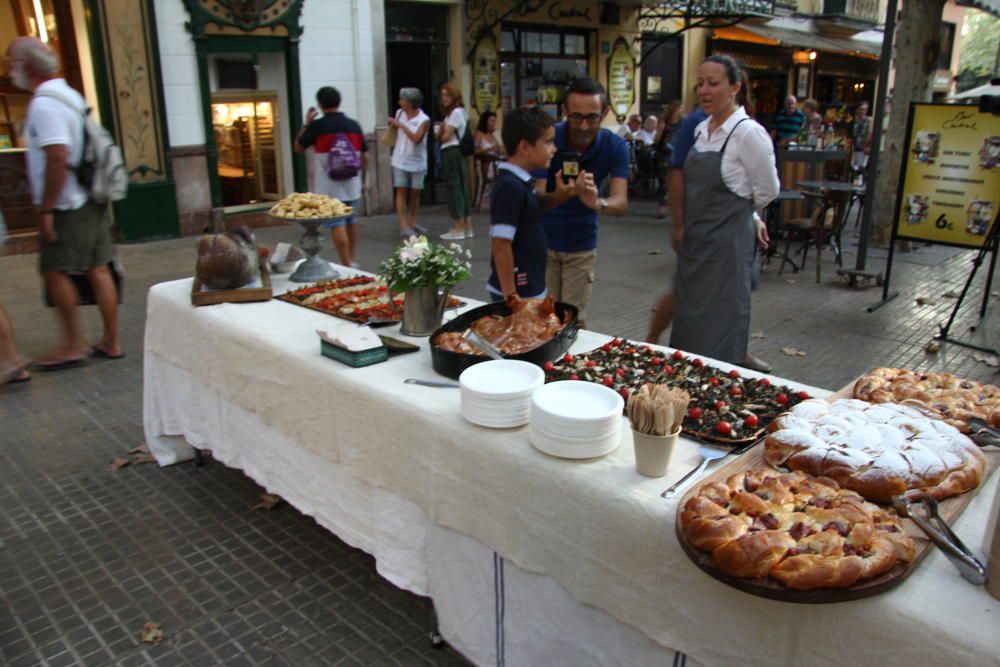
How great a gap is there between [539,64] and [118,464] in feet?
42.2

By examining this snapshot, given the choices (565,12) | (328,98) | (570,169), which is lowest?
(570,169)

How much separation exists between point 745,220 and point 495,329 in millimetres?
1781

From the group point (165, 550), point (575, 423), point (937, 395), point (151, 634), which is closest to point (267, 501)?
point (165, 550)

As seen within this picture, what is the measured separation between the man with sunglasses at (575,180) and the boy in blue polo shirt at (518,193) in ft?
0.57

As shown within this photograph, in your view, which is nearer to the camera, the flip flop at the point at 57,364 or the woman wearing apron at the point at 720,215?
the woman wearing apron at the point at 720,215

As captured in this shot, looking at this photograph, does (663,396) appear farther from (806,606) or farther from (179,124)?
(179,124)

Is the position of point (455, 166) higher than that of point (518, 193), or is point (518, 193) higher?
point (518, 193)

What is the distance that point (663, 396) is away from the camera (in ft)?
6.63

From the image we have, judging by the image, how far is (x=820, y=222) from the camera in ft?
29.0

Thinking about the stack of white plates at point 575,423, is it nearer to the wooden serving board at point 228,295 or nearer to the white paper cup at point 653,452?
the white paper cup at point 653,452

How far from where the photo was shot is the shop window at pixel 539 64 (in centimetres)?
1466

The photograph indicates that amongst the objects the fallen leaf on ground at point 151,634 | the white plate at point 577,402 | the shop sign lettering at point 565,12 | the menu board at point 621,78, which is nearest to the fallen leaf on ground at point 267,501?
the fallen leaf on ground at point 151,634

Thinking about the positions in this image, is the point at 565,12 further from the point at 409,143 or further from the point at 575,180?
the point at 575,180

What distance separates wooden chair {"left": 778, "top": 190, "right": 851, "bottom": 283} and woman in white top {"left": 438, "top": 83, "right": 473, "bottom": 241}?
4.22 m
